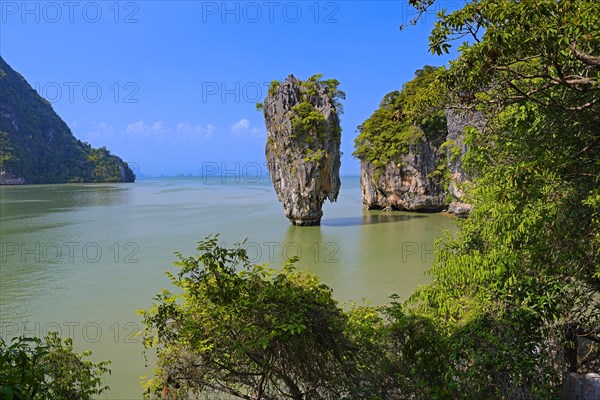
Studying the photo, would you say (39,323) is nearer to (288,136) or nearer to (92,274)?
(92,274)

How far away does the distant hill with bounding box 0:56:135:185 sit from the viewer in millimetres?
99250

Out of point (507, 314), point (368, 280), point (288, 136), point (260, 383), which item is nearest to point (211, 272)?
point (260, 383)

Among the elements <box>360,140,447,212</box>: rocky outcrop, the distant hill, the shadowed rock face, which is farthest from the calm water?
the distant hill

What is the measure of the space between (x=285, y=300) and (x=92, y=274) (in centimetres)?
1332

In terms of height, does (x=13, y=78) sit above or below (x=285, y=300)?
above

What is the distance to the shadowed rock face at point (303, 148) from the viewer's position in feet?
87.5

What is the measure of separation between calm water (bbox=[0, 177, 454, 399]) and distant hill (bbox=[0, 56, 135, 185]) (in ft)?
259

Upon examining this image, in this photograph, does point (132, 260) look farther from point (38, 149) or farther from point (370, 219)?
point (38, 149)

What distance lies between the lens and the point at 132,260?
17.8 m

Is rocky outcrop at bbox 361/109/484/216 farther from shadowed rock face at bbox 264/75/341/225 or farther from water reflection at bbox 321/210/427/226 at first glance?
shadowed rock face at bbox 264/75/341/225

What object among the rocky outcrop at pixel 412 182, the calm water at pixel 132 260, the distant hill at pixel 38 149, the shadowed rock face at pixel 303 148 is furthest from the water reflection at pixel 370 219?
the distant hill at pixel 38 149

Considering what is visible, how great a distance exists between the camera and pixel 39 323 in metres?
10.4

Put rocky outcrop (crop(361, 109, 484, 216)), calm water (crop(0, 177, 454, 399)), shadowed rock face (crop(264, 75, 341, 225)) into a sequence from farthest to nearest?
1. rocky outcrop (crop(361, 109, 484, 216))
2. shadowed rock face (crop(264, 75, 341, 225))
3. calm water (crop(0, 177, 454, 399))

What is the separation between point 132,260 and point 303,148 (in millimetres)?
13178
